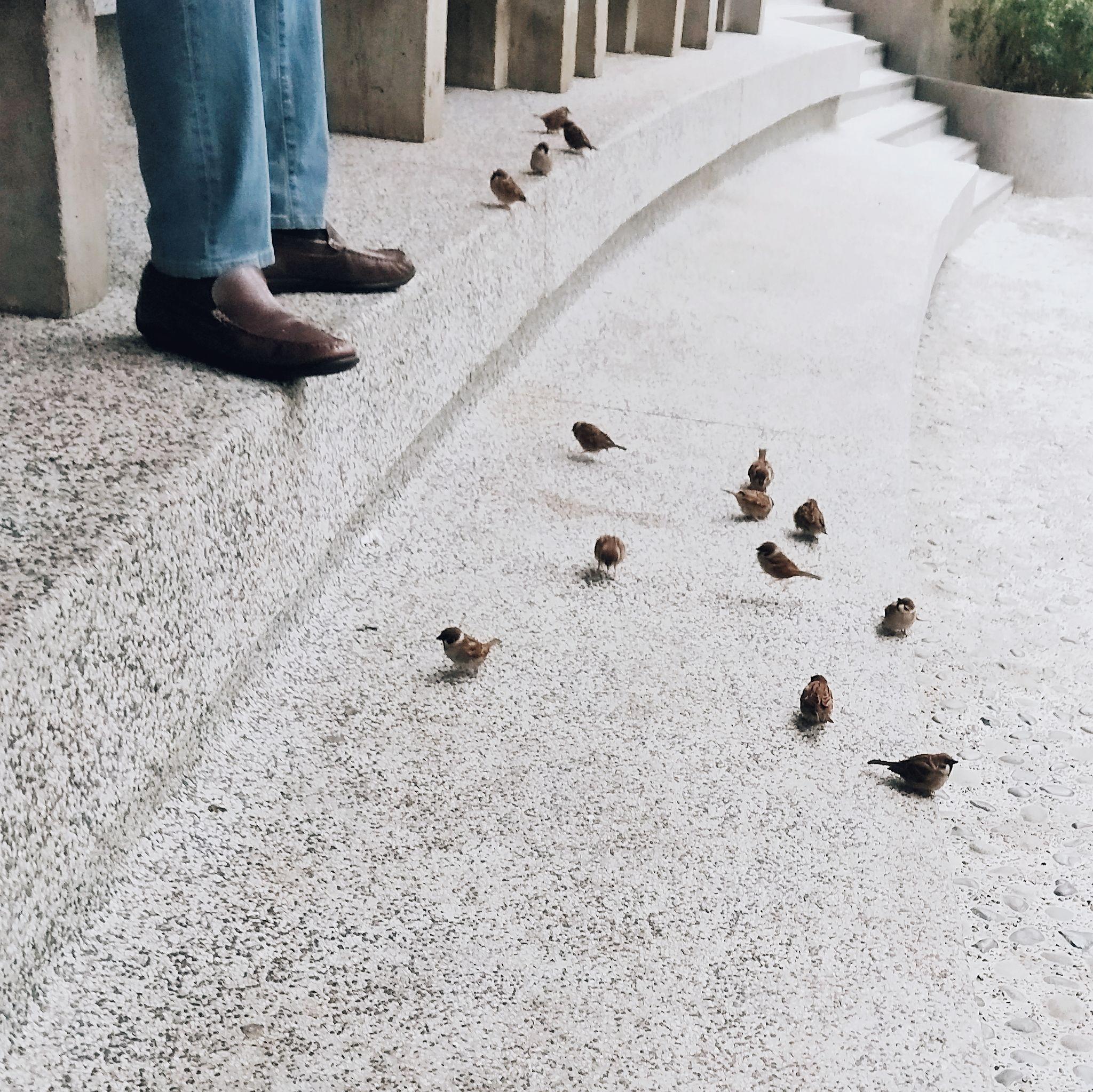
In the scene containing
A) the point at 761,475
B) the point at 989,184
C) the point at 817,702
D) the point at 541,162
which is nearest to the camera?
the point at 817,702

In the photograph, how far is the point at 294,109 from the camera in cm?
228

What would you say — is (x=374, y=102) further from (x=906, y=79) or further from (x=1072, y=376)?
(x=906, y=79)

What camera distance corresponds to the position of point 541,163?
3.29 m

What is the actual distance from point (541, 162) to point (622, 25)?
279 cm

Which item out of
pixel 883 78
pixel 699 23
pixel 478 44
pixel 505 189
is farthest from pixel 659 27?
pixel 883 78

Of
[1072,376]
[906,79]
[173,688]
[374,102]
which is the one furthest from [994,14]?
[173,688]

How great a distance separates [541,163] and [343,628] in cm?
167

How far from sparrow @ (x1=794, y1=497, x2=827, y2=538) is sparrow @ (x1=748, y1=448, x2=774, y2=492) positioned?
149 millimetres

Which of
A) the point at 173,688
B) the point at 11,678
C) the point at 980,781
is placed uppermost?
the point at 11,678

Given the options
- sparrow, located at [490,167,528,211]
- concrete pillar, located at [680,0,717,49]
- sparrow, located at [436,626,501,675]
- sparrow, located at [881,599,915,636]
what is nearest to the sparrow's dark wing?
sparrow, located at [881,599,915,636]

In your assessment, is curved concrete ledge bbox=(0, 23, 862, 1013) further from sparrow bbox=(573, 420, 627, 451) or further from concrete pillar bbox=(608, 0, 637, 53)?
concrete pillar bbox=(608, 0, 637, 53)

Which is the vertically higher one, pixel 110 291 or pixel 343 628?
pixel 110 291

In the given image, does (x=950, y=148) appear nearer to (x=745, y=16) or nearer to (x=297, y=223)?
(x=745, y=16)

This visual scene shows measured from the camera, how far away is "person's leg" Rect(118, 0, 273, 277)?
177 cm
